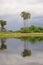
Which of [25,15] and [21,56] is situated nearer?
[21,56]

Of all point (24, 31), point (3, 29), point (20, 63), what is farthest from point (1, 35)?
point (20, 63)

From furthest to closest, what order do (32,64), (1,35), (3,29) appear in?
(3,29) → (1,35) → (32,64)

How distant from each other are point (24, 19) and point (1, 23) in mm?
3158

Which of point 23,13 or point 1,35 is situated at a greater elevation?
point 23,13

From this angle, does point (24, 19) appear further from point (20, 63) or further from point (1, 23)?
point (20, 63)

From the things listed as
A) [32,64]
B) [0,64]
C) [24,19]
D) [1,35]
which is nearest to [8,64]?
[0,64]

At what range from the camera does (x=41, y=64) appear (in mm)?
7586

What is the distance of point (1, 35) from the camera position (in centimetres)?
2477

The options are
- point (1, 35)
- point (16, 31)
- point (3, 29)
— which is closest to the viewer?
point (1, 35)

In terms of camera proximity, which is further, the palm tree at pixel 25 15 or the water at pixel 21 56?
the palm tree at pixel 25 15

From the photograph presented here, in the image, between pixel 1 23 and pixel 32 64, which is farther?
pixel 1 23

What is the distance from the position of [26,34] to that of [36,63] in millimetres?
19103

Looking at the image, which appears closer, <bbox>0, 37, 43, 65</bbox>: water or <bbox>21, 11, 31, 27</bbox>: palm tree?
<bbox>0, 37, 43, 65</bbox>: water

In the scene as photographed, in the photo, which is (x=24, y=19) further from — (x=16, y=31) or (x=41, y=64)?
(x=41, y=64)
